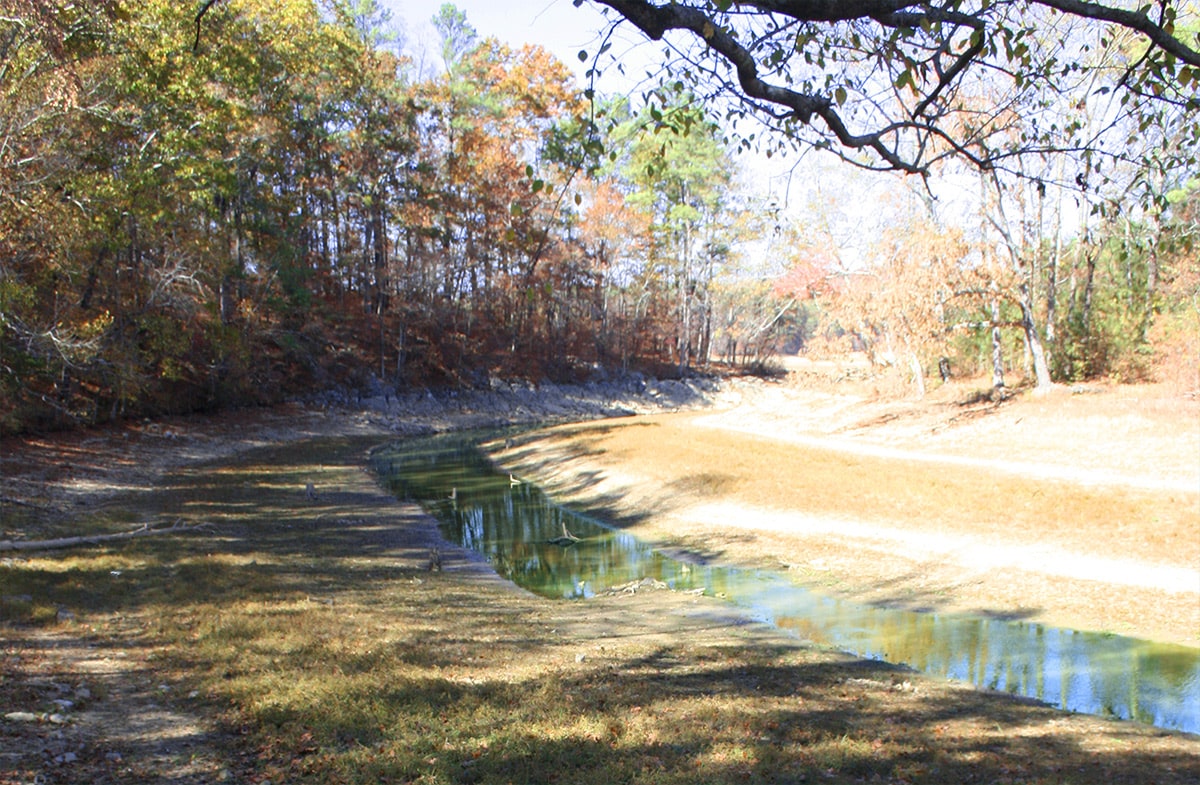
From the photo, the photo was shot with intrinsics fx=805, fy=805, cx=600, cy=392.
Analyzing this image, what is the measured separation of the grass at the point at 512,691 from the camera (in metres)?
5.92

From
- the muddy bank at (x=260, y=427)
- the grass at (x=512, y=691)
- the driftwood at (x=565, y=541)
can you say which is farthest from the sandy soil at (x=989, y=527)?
the muddy bank at (x=260, y=427)

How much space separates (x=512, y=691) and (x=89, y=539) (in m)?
9.37

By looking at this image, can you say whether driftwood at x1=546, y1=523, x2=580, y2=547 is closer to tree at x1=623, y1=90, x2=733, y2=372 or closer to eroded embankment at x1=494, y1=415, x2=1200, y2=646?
eroded embankment at x1=494, y1=415, x2=1200, y2=646

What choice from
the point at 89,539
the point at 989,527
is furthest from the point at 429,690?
the point at 989,527

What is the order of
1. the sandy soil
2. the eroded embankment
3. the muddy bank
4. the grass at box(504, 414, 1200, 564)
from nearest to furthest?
the eroded embankment
the sandy soil
the grass at box(504, 414, 1200, 564)
the muddy bank

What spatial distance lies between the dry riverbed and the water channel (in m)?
1.16

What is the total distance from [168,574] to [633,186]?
6128cm

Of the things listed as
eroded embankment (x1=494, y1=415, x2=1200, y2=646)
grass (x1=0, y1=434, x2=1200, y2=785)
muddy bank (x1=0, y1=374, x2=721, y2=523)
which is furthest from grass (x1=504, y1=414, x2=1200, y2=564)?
muddy bank (x1=0, y1=374, x2=721, y2=523)

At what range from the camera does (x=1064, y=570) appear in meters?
14.3

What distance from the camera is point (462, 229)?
55250 millimetres

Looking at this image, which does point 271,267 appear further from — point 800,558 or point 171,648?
point 171,648

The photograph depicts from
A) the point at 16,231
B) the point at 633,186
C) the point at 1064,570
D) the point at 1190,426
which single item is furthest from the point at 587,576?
the point at 633,186

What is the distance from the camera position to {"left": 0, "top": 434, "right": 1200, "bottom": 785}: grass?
19.4 ft

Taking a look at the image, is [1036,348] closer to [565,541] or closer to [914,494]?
[914,494]
